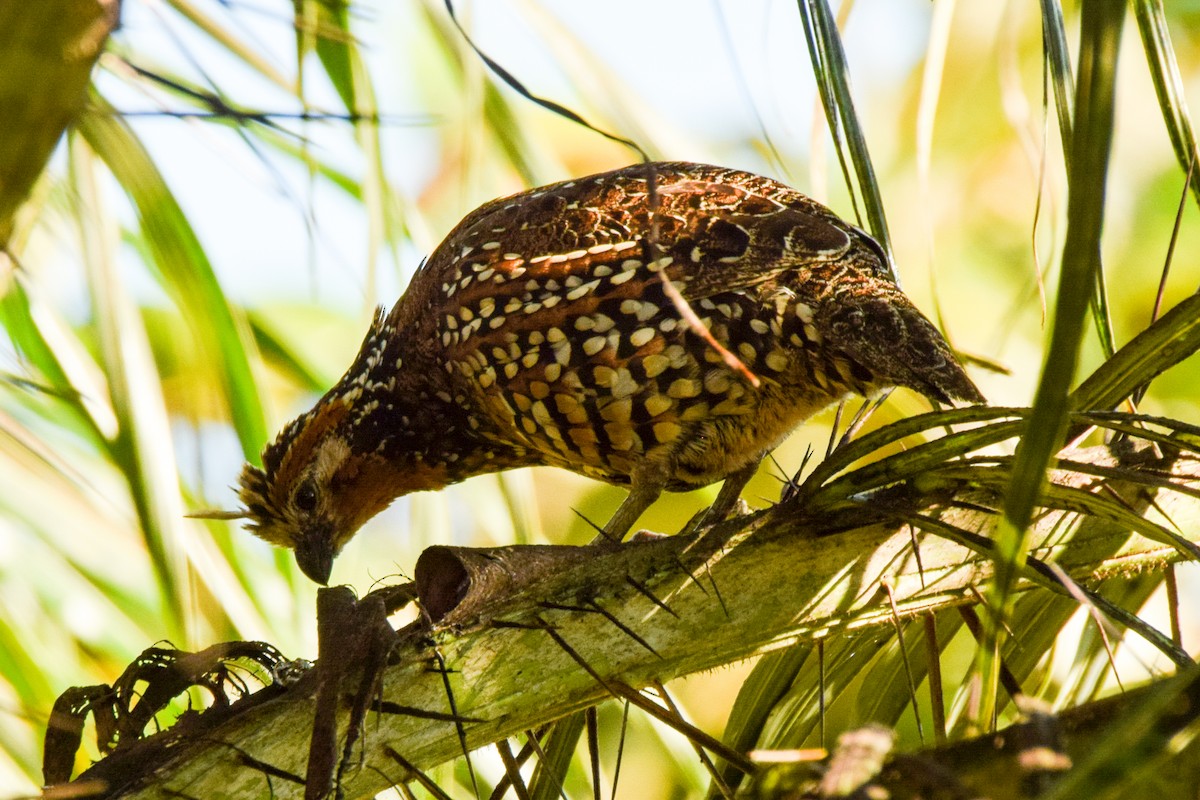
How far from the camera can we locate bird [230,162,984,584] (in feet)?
9.68

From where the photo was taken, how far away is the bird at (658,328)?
9.68 ft

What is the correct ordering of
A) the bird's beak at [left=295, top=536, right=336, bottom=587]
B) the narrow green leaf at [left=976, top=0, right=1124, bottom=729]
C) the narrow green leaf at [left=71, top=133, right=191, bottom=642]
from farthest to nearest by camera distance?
the bird's beak at [left=295, top=536, right=336, bottom=587] < the narrow green leaf at [left=71, top=133, right=191, bottom=642] < the narrow green leaf at [left=976, top=0, right=1124, bottom=729]

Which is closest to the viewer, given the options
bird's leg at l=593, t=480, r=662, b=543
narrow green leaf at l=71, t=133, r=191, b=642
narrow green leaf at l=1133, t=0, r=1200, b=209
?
narrow green leaf at l=1133, t=0, r=1200, b=209

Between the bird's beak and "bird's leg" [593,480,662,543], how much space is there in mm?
1319

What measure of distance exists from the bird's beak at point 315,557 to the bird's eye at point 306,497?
108 mm

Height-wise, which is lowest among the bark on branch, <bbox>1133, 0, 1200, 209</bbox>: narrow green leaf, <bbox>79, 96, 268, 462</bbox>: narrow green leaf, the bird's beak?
the bark on branch

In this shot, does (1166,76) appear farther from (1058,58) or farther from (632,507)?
(632,507)

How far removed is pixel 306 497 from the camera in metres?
4.09

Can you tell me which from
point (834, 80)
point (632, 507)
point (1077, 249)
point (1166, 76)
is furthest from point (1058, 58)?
point (632, 507)

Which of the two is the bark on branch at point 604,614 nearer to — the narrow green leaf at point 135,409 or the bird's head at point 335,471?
the narrow green leaf at point 135,409

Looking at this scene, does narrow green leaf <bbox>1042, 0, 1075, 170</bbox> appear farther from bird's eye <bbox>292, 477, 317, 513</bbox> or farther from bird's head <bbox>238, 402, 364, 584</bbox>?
bird's eye <bbox>292, 477, 317, 513</bbox>

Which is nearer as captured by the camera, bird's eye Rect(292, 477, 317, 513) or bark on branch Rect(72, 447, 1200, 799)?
bark on branch Rect(72, 447, 1200, 799)

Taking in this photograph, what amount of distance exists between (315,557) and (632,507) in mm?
1408

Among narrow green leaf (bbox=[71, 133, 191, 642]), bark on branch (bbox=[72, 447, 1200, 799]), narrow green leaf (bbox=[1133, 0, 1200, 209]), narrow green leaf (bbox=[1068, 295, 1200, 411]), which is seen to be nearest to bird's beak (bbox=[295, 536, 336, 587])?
narrow green leaf (bbox=[71, 133, 191, 642])
